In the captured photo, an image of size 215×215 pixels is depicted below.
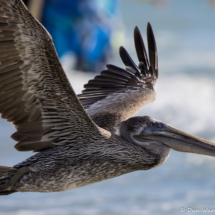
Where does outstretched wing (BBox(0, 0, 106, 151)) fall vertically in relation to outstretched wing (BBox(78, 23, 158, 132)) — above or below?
below

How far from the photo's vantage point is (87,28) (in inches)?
531

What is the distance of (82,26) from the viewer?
13.4 m

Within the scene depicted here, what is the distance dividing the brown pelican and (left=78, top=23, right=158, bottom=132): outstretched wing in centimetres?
27

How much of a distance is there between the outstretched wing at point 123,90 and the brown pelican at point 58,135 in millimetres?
265

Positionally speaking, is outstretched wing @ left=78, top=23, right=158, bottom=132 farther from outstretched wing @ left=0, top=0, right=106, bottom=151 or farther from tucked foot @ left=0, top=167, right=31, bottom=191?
tucked foot @ left=0, top=167, right=31, bottom=191

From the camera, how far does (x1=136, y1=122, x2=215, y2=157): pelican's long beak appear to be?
17.1 feet

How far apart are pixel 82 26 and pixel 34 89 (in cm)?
870

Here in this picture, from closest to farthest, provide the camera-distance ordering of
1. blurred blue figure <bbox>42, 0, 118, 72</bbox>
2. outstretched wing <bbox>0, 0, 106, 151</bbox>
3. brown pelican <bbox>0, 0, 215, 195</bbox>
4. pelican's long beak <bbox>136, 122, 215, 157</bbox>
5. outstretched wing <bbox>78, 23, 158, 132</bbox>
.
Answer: outstretched wing <bbox>0, 0, 106, 151</bbox>, brown pelican <bbox>0, 0, 215, 195</bbox>, pelican's long beak <bbox>136, 122, 215, 157</bbox>, outstretched wing <bbox>78, 23, 158, 132</bbox>, blurred blue figure <bbox>42, 0, 118, 72</bbox>

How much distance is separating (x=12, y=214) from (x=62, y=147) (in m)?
2.96

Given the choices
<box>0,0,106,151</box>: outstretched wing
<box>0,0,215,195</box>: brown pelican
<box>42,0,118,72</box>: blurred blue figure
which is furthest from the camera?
<box>42,0,118,72</box>: blurred blue figure

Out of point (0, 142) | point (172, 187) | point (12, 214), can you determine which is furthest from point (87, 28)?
point (12, 214)

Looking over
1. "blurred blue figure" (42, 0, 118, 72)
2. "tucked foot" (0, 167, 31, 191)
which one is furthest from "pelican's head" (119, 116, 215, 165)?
"blurred blue figure" (42, 0, 118, 72)

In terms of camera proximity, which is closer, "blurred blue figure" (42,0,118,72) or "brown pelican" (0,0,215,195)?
"brown pelican" (0,0,215,195)

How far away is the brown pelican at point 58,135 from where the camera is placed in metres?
4.76
